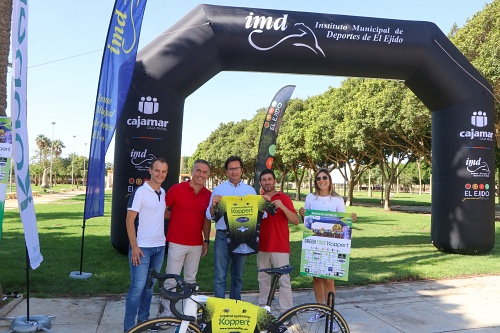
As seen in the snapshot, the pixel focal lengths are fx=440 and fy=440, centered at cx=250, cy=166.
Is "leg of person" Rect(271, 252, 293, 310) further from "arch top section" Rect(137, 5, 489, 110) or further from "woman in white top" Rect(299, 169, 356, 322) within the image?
"arch top section" Rect(137, 5, 489, 110)

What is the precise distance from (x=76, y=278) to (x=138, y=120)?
289 cm

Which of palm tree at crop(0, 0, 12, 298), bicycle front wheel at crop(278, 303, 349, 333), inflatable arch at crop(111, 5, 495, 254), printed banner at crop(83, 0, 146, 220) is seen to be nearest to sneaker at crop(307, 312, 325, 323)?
bicycle front wheel at crop(278, 303, 349, 333)

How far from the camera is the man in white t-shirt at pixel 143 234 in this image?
13.9 feet

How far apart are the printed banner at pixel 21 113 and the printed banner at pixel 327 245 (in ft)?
9.04

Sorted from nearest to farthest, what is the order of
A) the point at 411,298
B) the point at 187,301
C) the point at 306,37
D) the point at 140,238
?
the point at 187,301 → the point at 140,238 → the point at 411,298 → the point at 306,37

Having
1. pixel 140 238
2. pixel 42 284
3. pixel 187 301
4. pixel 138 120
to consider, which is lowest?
pixel 42 284

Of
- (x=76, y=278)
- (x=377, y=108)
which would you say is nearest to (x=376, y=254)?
(x=76, y=278)

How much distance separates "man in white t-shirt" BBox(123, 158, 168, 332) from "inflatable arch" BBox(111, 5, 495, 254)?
12.4ft

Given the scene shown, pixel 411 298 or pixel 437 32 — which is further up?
pixel 437 32

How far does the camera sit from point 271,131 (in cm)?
1346

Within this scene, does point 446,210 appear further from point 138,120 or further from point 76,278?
point 76,278

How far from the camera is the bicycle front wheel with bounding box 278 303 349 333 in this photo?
354 centimetres

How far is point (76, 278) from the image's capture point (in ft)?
23.6

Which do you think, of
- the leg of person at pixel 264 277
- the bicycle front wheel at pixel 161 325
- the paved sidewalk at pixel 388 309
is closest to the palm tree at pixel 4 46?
the paved sidewalk at pixel 388 309
